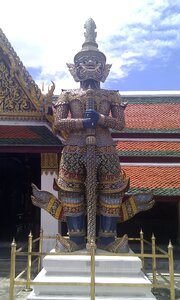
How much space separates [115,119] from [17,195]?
1009 cm

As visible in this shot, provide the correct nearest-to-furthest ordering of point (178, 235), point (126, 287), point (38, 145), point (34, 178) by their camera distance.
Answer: point (126, 287), point (38, 145), point (178, 235), point (34, 178)

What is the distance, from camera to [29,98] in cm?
892

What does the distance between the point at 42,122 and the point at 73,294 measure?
5.64 m

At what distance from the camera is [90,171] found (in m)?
4.69

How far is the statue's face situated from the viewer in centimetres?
509

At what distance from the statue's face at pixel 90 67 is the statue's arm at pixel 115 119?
549 millimetres

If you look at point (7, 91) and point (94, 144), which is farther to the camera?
point (7, 91)

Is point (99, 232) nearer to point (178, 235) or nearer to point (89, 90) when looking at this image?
point (89, 90)

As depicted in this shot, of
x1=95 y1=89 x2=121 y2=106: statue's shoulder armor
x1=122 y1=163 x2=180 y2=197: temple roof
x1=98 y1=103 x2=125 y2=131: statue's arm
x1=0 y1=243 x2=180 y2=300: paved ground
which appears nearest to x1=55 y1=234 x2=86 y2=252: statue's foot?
x1=0 y1=243 x2=180 y2=300: paved ground

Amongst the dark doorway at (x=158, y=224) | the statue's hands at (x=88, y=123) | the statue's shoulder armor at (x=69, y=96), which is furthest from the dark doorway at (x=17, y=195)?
the statue's hands at (x=88, y=123)

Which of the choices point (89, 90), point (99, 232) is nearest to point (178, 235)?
point (99, 232)

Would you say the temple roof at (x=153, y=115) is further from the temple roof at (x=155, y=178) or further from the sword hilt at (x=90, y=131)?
the sword hilt at (x=90, y=131)

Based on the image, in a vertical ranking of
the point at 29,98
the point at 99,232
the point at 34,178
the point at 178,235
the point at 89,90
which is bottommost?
the point at 178,235

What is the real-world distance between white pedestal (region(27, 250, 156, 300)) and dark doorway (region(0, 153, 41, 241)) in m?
9.13
